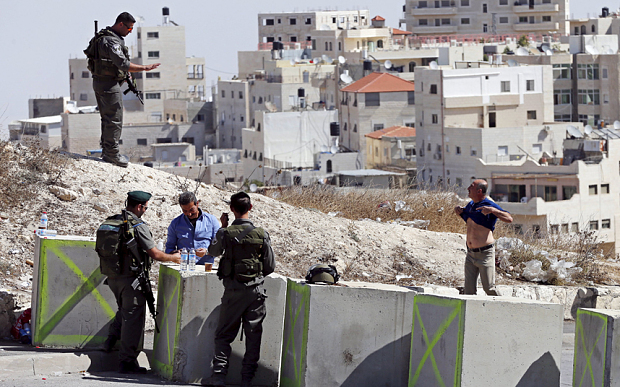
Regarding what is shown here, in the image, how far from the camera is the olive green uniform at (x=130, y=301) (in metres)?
7.21

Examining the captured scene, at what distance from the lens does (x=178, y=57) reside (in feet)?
330

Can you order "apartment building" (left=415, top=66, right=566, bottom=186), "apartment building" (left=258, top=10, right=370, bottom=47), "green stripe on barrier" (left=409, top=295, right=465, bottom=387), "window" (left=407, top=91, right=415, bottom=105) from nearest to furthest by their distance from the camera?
1. "green stripe on barrier" (left=409, top=295, right=465, bottom=387)
2. "apartment building" (left=415, top=66, right=566, bottom=186)
3. "window" (left=407, top=91, right=415, bottom=105)
4. "apartment building" (left=258, top=10, right=370, bottom=47)

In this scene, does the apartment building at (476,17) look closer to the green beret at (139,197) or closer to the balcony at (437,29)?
the balcony at (437,29)

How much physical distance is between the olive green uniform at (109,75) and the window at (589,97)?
221 feet

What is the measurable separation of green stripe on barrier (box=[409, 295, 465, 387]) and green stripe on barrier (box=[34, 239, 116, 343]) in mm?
2587

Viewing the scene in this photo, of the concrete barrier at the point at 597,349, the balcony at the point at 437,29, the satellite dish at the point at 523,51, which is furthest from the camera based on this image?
the balcony at the point at 437,29

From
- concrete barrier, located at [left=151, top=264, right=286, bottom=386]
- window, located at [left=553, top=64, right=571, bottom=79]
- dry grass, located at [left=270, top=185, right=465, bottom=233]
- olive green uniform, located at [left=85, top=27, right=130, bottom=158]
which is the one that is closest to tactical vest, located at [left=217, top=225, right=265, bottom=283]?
concrete barrier, located at [left=151, top=264, right=286, bottom=386]

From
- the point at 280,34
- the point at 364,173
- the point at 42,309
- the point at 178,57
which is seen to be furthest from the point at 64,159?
the point at 280,34

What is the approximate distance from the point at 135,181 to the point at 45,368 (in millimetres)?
4769

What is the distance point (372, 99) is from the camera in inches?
2751

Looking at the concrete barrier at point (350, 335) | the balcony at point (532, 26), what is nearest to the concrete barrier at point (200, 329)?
the concrete barrier at point (350, 335)

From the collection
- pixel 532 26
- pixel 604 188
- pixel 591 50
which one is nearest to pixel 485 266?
pixel 604 188

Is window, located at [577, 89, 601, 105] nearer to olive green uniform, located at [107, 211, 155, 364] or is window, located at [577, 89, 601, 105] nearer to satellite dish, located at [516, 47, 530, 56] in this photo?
satellite dish, located at [516, 47, 530, 56]

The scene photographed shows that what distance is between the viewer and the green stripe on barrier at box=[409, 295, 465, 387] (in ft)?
21.0
